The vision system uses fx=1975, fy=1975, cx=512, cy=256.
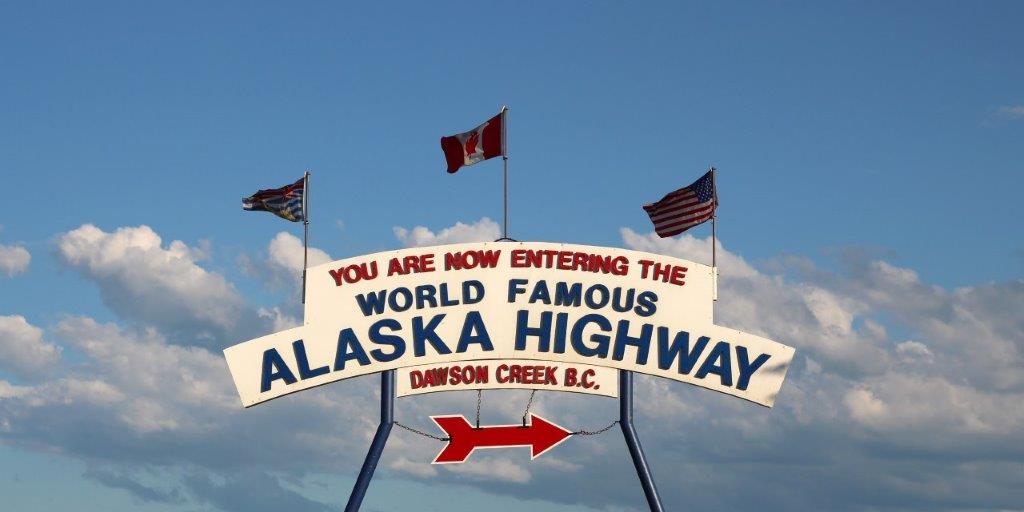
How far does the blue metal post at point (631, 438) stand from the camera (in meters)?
32.2

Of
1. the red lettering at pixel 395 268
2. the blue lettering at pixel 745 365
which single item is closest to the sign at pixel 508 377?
the red lettering at pixel 395 268

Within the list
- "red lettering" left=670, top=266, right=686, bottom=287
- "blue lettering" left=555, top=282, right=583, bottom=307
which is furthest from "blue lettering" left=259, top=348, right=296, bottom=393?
"red lettering" left=670, top=266, right=686, bottom=287

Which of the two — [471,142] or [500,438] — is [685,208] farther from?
[500,438]

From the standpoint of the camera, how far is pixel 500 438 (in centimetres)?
3300

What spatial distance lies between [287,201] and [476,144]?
3464mm

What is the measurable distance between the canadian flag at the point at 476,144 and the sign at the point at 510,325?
2.07 meters

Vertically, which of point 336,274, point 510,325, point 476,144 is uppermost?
point 476,144

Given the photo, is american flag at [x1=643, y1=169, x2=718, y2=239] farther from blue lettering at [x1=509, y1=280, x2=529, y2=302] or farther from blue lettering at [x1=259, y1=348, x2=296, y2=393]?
blue lettering at [x1=259, y1=348, x2=296, y2=393]

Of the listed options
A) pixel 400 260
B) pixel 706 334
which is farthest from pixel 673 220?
pixel 400 260

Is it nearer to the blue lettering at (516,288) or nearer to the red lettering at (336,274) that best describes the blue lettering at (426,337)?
the blue lettering at (516,288)

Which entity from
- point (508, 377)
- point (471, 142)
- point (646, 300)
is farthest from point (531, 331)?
point (471, 142)

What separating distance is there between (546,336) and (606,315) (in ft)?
3.48

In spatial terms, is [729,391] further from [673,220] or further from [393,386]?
[393,386]

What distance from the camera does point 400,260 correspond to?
3291 cm
